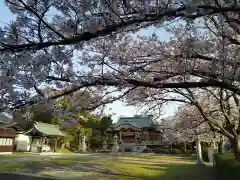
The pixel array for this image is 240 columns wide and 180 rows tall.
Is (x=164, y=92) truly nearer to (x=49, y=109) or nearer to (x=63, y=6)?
(x=49, y=109)

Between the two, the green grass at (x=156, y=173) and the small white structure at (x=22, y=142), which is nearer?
the green grass at (x=156, y=173)

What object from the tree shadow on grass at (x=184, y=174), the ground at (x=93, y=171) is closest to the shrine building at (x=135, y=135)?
the ground at (x=93, y=171)

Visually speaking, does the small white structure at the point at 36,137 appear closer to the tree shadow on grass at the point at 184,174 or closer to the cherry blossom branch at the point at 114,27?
the tree shadow on grass at the point at 184,174

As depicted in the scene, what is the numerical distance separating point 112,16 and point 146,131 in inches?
1873

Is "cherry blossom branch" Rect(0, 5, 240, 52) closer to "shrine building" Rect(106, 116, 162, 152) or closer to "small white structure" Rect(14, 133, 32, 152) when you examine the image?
"small white structure" Rect(14, 133, 32, 152)

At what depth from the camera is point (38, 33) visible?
3.91 meters

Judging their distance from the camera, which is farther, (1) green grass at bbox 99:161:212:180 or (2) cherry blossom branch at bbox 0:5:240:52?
(1) green grass at bbox 99:161:212:180

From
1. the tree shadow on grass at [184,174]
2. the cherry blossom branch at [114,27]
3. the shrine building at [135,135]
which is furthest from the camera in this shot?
the shrine building at [135,135]

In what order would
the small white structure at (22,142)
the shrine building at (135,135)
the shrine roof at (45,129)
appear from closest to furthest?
the shrine roof at (45,129)
the small white structure at (22,142)
the shrine building at (135,135)

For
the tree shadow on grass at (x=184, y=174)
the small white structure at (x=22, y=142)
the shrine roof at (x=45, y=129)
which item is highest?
the shrine roof at (x=45, y=129)

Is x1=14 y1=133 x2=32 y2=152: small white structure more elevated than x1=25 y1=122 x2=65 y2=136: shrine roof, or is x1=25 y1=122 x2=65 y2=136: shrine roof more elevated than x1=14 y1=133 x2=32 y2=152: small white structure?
x1=25 y1=122 x2=65 y2=136: shrine roof

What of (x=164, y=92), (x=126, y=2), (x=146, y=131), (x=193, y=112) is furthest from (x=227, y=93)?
(x=146, y=131)

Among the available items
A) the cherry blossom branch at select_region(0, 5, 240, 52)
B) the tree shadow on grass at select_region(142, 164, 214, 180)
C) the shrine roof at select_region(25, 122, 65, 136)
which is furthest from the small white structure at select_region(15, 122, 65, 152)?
the cherry blossom branch at select_region(0, 5, 240, 52)

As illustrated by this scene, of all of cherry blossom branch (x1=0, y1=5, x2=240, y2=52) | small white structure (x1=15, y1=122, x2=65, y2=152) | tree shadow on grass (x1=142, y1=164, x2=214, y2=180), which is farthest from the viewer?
small white structure (x1=15, y1=122, x2=65, y2=152)
